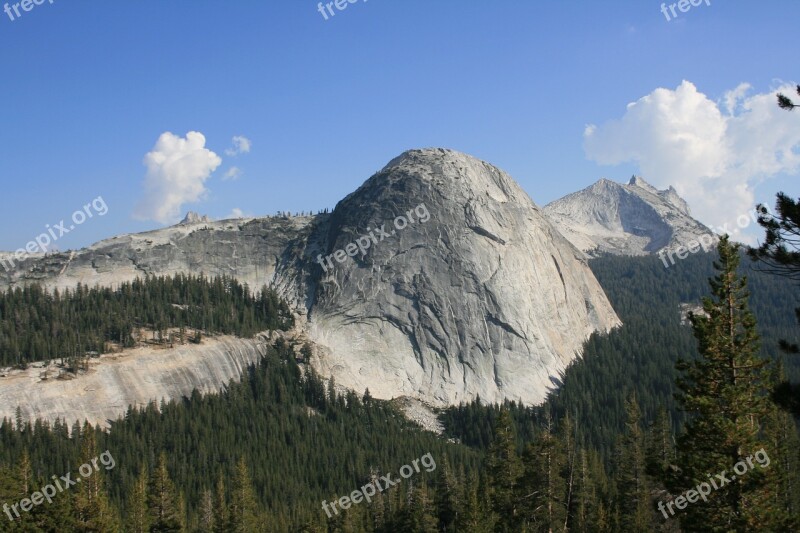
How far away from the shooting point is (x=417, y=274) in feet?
522

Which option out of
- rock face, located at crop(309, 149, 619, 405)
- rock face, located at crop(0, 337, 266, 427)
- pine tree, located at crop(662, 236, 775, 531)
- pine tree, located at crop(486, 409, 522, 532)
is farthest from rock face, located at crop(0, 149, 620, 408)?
pine tree, located at crop(662, 236, 775, 531)

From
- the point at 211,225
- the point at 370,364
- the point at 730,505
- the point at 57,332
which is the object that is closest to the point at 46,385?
the point at 57,332

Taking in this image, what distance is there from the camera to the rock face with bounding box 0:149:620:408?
14900cm

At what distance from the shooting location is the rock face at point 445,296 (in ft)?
485

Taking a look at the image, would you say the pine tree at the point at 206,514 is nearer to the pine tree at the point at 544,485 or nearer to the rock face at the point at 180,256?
the pine tree at the point at 544,485

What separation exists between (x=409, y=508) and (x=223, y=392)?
7236 cm

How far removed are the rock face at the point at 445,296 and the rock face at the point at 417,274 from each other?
303 mm

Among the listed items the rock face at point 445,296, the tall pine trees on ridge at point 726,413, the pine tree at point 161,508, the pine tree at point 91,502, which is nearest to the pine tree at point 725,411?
the tall pine trees on ridge at point 726,413

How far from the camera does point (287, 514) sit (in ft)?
281

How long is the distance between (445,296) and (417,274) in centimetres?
833

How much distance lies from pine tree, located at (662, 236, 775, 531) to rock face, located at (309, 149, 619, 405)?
11533 cm

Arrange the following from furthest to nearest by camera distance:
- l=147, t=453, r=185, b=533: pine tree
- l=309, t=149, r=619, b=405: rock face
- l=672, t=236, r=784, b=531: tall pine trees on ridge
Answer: l=309, t=149, r=619, b=405: rock face, l=147, t=453, r=185, b=533: pine tree, l=672, t=236, r=784, b=531: tall pine trees on ridge

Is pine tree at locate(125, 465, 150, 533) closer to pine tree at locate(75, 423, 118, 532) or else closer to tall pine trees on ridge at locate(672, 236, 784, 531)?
pine tree at locate(75, 423, 118, 532)

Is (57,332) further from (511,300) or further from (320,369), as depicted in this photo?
(511,300)
